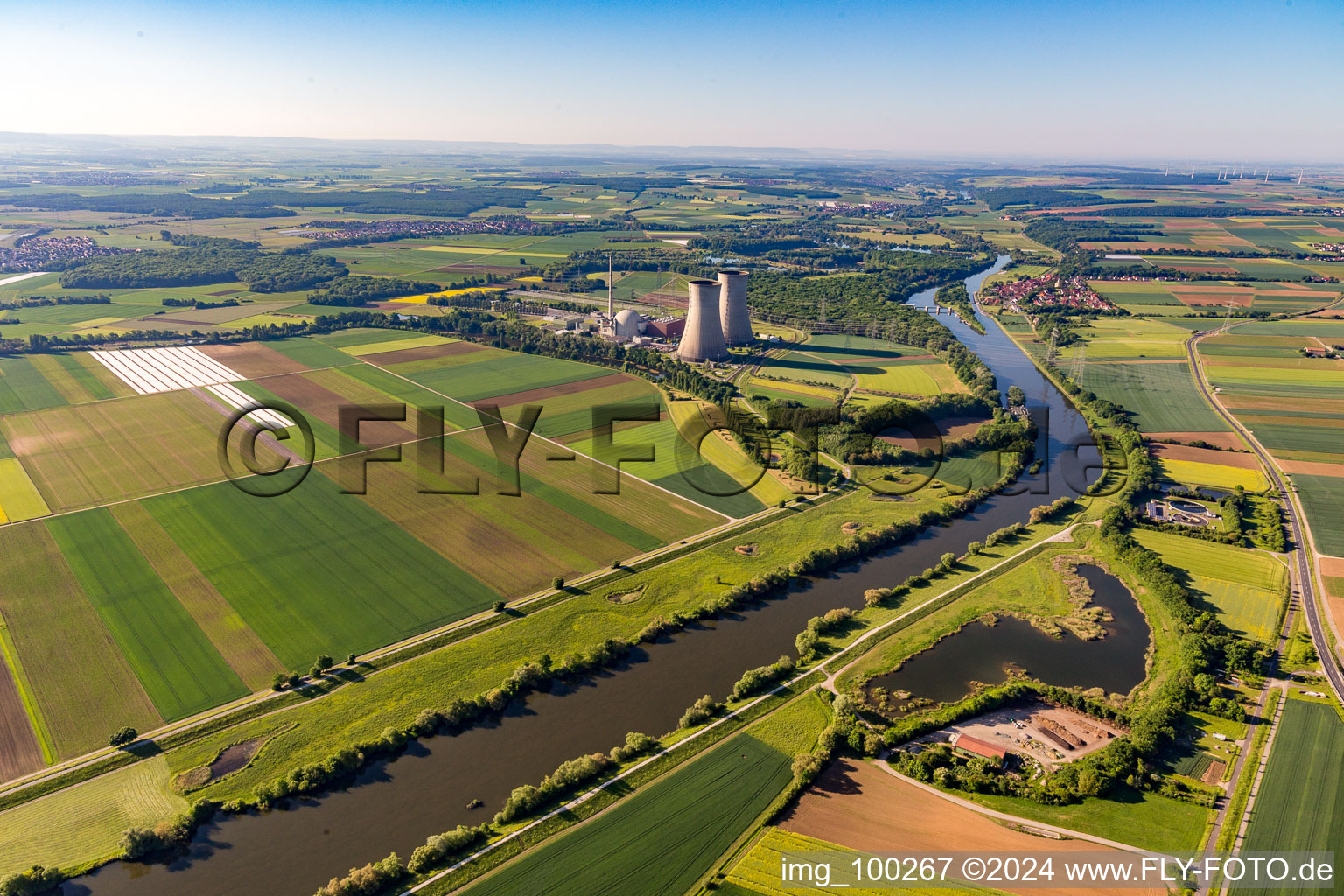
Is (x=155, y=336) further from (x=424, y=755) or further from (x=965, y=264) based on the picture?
(x=965, y=264)

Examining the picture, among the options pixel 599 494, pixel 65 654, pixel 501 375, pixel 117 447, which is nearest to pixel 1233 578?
pixel 599 494

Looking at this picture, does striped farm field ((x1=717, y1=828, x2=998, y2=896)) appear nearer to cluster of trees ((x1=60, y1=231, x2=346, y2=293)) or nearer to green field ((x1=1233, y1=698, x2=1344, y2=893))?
green field ((x1=1233, y1=698, x2=1344, y2=893))

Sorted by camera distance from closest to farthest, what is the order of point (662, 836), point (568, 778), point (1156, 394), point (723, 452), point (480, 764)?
1. point (662, 836)
2. point (568, 778)
3. point (480, 764)
4. point (723, 452)
5. point (1156, 394)

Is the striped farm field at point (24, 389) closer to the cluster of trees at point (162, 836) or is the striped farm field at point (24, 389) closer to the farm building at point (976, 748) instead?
the cluster of trees at point (162, 836)

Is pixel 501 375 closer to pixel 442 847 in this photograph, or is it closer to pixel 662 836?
pixel 442 847

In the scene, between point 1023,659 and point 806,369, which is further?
point 806,369

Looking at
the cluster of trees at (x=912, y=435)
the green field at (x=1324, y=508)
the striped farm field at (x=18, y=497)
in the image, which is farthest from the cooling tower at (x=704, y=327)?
the striped farm field at (x=18, y=497)
